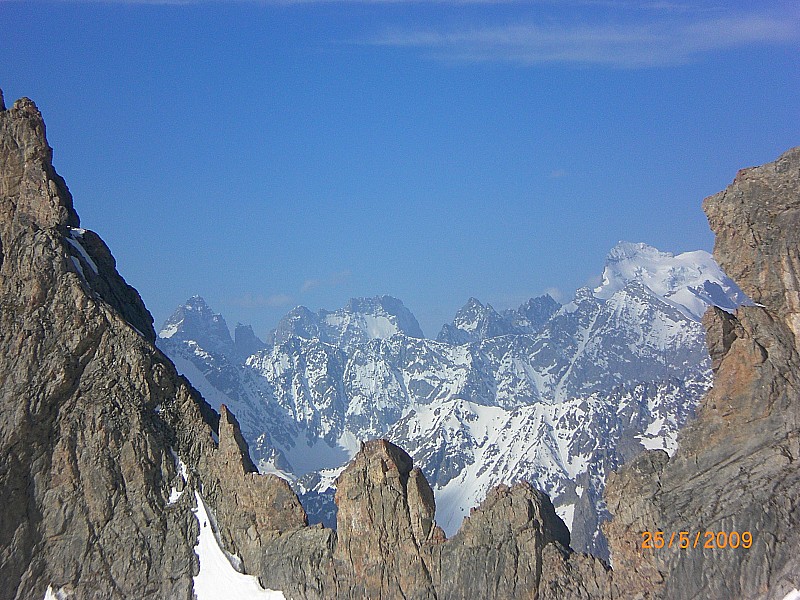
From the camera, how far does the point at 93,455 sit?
84.6m

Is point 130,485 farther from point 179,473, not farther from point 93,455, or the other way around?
point 179,473

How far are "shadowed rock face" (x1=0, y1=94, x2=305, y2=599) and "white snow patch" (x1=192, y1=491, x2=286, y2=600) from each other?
82 cm

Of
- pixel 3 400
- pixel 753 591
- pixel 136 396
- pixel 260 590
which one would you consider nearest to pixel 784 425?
pixel 753 591

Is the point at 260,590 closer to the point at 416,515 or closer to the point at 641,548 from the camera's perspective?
the point at 416,515

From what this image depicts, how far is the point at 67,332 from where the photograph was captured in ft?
283

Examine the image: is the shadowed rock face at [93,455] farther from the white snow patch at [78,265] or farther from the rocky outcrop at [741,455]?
the rocky outcrop at [741,455]

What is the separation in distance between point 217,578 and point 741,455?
3807 cm

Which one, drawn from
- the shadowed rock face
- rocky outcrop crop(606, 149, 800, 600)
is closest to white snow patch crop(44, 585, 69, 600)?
the shadowed rock face

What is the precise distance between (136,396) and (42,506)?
1031 centimetres

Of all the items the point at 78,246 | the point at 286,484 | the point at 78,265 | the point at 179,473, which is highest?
the point at 78,246

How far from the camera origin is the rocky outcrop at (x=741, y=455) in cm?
6406
